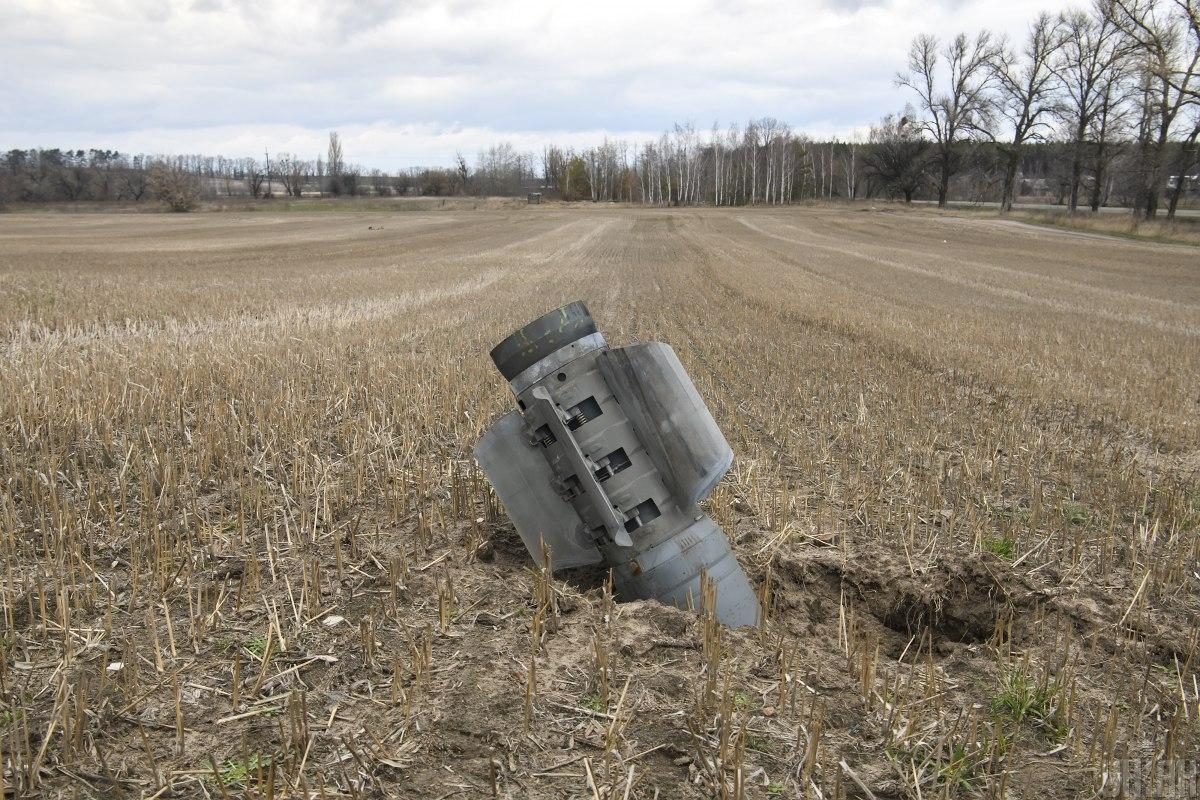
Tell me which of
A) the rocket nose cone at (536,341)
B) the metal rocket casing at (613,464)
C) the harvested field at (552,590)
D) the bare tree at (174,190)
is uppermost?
the bare tree at (174,190)

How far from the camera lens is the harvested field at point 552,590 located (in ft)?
8.95

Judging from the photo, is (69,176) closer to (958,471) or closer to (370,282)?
(370,282)

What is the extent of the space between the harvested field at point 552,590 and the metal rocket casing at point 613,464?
0.98ft

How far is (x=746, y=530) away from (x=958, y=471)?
2.02 meters

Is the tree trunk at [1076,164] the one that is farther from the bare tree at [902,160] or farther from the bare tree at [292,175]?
the bare tree at [292,175]

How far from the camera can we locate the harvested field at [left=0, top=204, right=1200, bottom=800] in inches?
107

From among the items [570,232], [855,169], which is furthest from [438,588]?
[855,169]

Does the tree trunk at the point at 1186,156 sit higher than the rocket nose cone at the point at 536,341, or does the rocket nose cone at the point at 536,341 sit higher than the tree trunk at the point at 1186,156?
the tree trunk at the point at 1186,156

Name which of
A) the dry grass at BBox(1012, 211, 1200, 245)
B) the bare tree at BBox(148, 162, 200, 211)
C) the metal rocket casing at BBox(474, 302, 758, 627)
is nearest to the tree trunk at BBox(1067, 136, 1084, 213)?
the dry grass at BBox(1012, 211, 1200, 245)

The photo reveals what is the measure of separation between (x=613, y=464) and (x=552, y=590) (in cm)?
74

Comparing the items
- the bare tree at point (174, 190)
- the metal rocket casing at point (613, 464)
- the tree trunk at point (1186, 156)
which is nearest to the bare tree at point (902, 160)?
the tree trunk at point (1186, 156)

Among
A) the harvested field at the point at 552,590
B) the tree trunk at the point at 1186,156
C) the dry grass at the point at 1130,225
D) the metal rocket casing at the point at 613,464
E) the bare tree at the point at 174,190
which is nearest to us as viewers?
the harvested field at the point at 552,590

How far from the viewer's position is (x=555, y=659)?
334cm

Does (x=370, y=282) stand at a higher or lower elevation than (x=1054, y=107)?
lower
